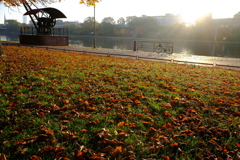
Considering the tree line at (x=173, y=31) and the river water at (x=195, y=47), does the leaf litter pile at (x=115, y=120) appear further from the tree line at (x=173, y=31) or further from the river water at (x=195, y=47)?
the tree line at (x=173, y=31)

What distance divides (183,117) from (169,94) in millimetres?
1579

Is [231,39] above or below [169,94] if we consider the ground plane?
above

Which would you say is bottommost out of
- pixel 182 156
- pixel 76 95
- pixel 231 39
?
pixel 182 156

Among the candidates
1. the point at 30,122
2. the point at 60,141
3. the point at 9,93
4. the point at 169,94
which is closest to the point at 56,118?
the point at 30,122

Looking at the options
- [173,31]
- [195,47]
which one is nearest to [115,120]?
[195,47]

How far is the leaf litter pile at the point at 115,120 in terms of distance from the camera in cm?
300

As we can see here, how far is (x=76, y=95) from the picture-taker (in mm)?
5379

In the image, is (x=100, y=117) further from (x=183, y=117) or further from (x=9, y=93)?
(x=9, y=93)

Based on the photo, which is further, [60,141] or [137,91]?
[137,91]

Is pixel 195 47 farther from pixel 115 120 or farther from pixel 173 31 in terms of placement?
pixel 115 120

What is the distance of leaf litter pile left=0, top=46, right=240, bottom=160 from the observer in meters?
3.00

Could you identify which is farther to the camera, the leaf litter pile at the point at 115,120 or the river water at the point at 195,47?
the river water at the point at 195,47

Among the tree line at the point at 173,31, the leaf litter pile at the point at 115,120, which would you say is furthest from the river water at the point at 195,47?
the leaf litter pile at the point at 115,120

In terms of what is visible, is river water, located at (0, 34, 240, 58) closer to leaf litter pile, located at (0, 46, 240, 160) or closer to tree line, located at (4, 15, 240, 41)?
tree line, located at (4, 15, 240, 41)
